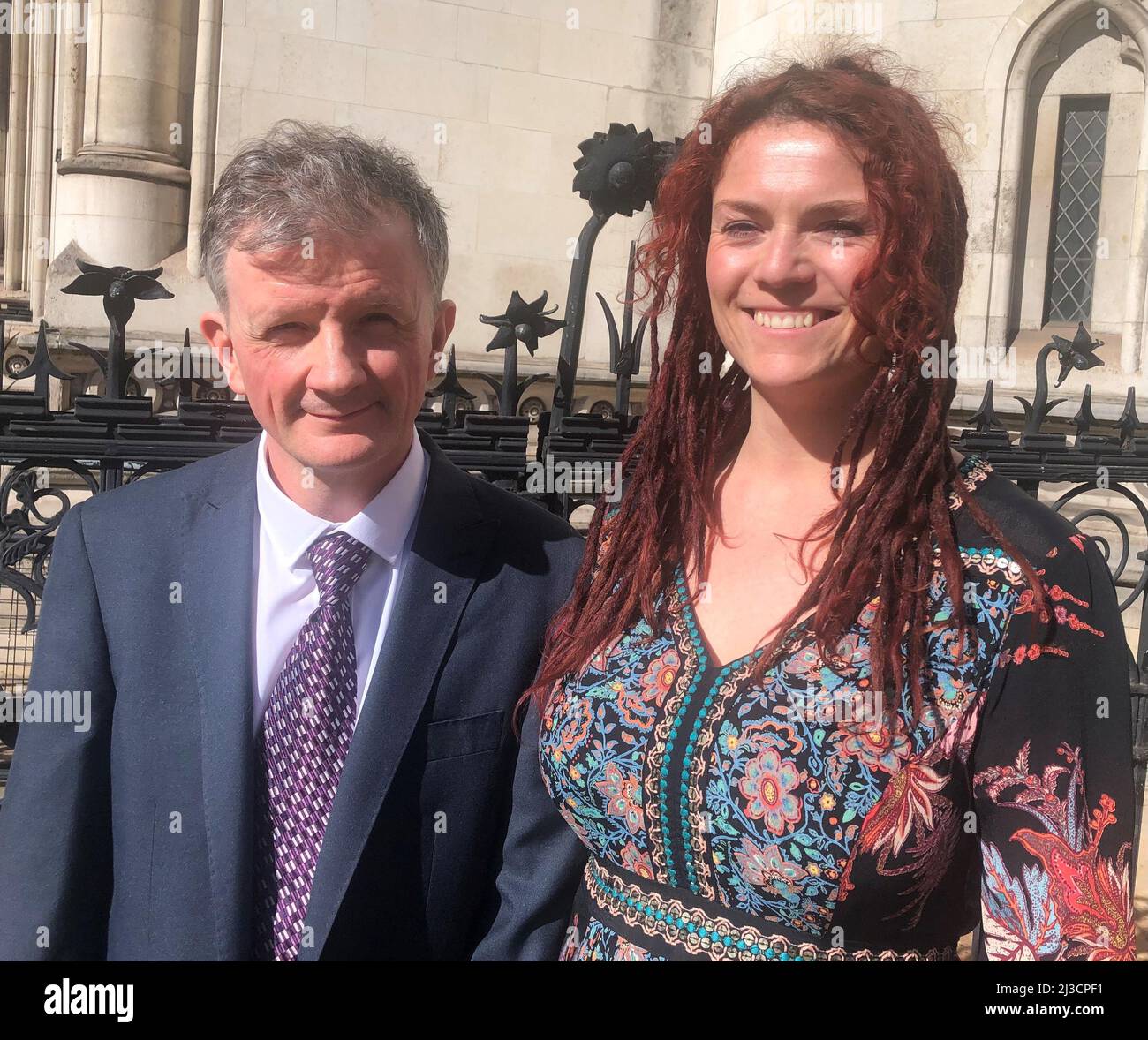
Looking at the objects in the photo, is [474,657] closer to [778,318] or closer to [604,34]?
[778,318]

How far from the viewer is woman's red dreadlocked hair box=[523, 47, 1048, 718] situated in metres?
1.77

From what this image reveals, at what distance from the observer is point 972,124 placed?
7918 millimetres

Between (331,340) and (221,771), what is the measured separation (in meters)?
0.72

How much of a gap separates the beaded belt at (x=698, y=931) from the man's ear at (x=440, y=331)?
3.09 feet

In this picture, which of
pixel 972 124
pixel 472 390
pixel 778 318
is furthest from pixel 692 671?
pixel 972 124

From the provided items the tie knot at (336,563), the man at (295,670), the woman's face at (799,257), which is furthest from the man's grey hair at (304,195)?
the woman's face at (799,257)

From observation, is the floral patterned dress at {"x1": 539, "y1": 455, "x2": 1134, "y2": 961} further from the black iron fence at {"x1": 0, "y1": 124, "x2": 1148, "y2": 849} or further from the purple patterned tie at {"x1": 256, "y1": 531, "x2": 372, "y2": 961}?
the black iron fence at {"x1": 0, "y1": 124, "x2": 1148, "y2": 849}

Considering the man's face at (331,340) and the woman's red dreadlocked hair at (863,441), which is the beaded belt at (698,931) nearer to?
the woman's red dreadlocked hair at (863,441)

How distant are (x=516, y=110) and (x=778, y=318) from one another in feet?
26.5

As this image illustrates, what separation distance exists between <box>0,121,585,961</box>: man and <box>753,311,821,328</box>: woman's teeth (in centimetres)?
58

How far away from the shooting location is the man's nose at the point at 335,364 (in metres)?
1.80

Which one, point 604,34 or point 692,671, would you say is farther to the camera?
point 604,34
